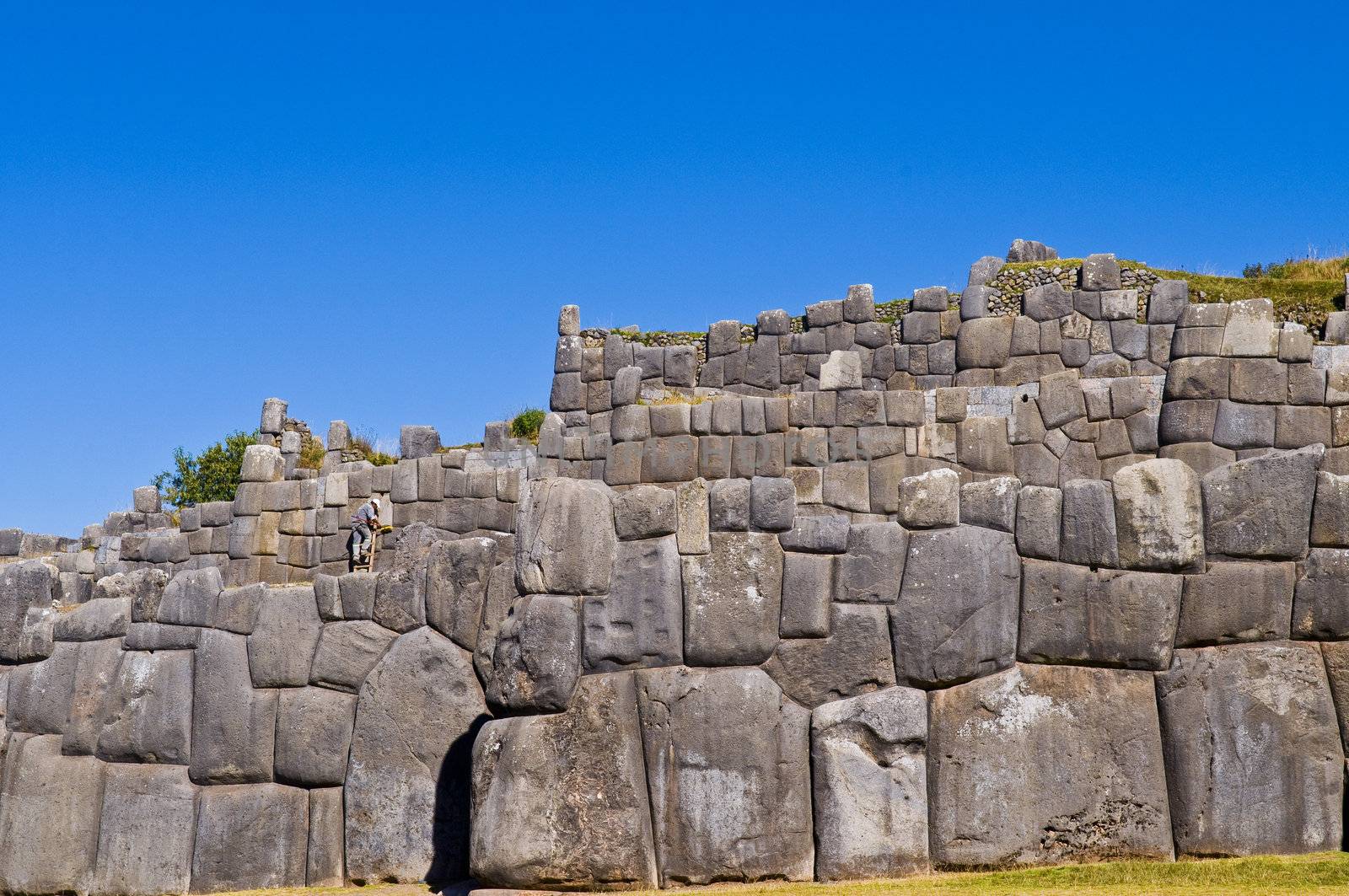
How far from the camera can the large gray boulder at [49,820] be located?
1071cm

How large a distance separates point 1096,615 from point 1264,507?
3.50 ft

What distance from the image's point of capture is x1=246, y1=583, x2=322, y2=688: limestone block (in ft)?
34.0

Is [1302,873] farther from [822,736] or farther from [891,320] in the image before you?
[891,320]

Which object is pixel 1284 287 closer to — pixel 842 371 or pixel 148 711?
pixel 842 371

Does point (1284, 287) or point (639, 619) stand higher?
point (1284, 287)

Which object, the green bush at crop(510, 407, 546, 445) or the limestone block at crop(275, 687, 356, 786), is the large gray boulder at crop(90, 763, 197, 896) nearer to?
the limestone block at crop(275, 687, 356, 786)

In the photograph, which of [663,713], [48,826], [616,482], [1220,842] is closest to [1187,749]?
[1220,842]

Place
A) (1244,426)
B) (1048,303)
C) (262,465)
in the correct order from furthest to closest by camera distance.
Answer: (262,465), (1048,303), (1244,426)

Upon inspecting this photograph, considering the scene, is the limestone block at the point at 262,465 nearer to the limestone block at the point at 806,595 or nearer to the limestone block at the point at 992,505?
the limestone block at the point at 806,595

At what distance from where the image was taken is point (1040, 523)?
856 cm

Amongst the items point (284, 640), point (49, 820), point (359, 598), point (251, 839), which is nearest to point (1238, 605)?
point (359, 598)

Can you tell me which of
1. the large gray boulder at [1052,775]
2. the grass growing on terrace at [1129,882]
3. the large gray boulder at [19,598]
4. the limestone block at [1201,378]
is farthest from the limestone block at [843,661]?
the limestone block at [1201,378]

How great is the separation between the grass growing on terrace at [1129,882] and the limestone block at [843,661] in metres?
1.03

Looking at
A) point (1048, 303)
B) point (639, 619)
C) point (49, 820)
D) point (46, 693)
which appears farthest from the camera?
point (1048, 303)
